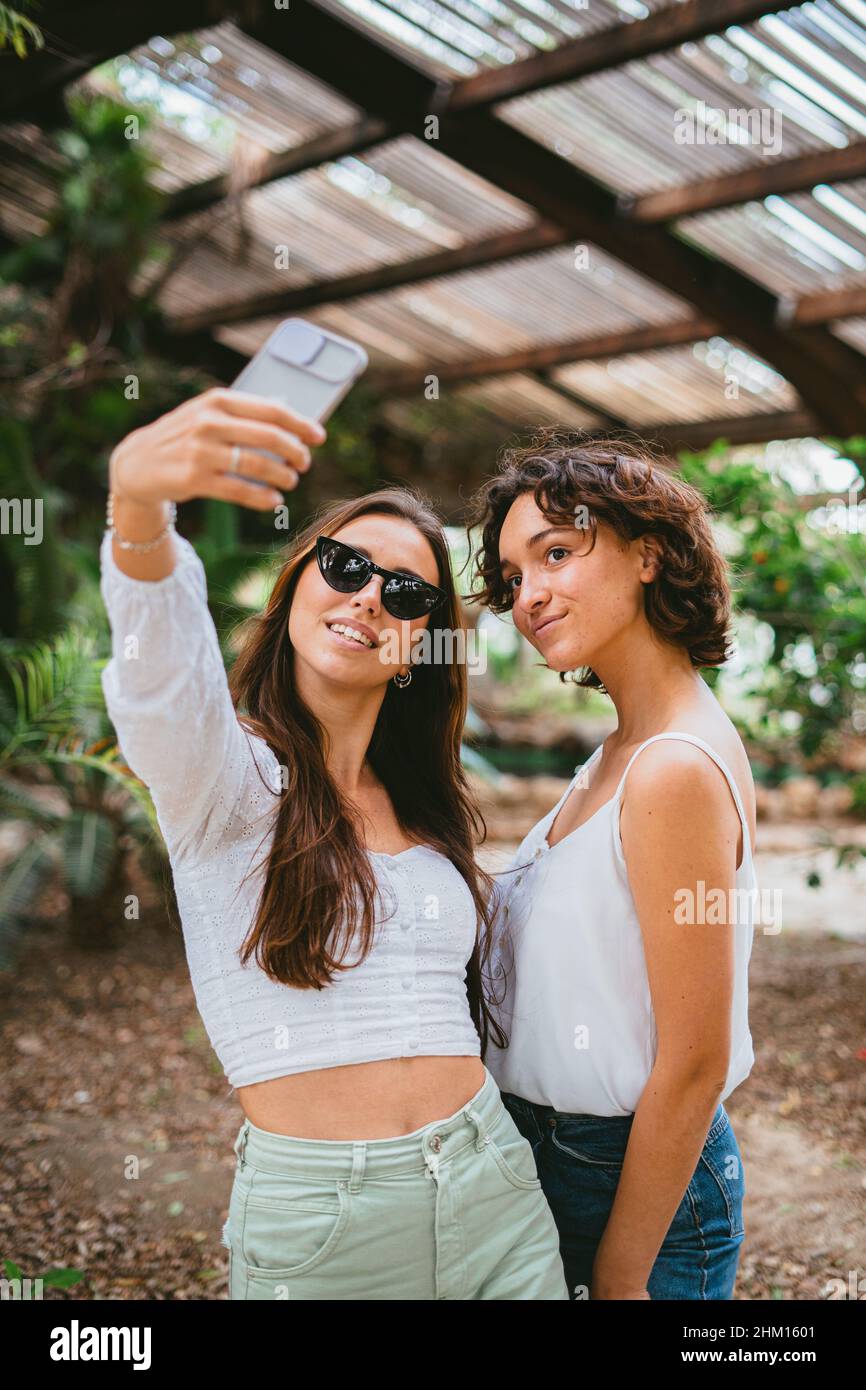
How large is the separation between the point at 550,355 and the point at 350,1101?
7.25m

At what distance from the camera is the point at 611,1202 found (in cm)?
162

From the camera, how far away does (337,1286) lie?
1409 millimetres

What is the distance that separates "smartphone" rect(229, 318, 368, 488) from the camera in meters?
1.04

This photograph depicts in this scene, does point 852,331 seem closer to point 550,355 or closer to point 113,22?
point 550,355

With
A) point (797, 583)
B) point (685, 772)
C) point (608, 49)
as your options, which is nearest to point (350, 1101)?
point (685, 772)

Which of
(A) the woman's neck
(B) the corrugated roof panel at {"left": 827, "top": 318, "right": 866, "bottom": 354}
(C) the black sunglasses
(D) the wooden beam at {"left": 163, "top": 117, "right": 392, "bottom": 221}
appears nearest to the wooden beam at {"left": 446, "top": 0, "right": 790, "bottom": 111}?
(D) the wooden beam at {"left": 163, "top": 117, "right": 392, "bottom": 221}

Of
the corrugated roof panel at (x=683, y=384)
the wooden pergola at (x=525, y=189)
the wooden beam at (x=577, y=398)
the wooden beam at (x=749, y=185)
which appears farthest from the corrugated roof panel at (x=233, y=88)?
the wooden beam at (x=577, y=398)

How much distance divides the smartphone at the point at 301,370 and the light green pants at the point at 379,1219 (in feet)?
2.98

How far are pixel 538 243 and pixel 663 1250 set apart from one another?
5913mm

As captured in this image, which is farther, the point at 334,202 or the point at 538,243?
the point at 334,202
